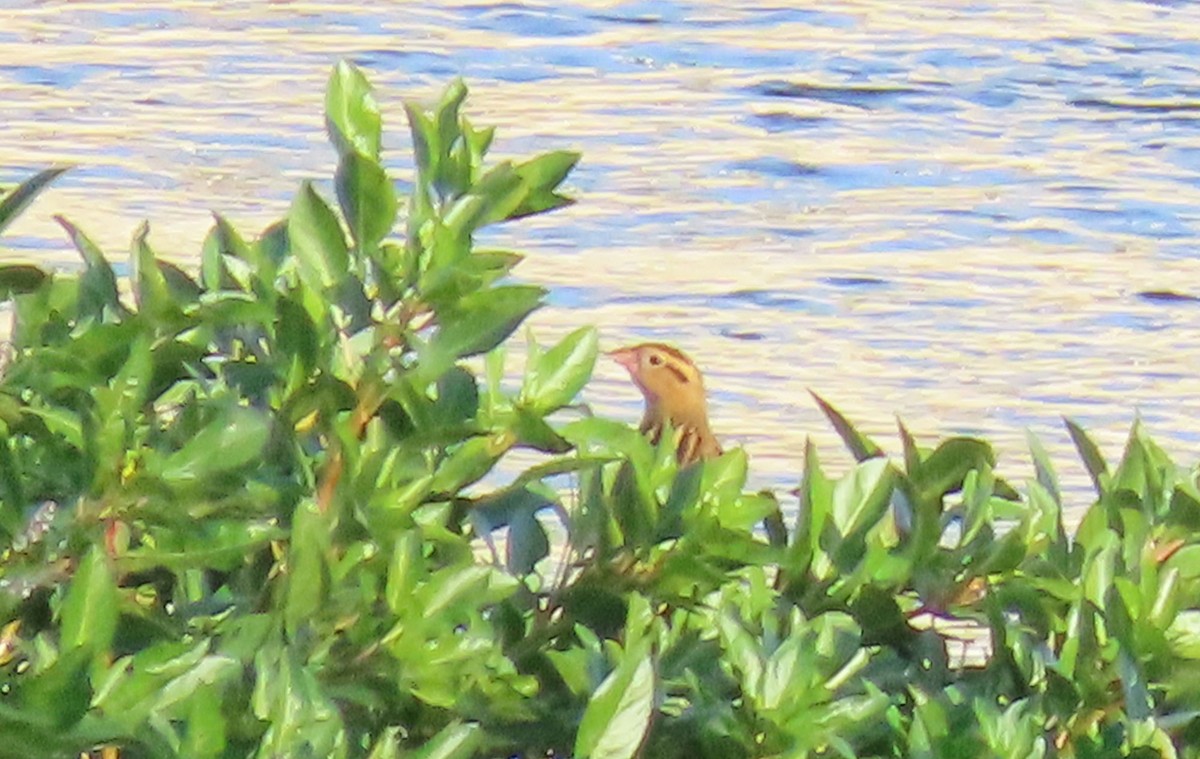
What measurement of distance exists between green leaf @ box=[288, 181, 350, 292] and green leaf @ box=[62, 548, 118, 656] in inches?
16.1

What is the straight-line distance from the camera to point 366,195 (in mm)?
1753

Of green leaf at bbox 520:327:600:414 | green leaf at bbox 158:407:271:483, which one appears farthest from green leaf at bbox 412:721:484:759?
green leaf at bbox 520:327:600:414

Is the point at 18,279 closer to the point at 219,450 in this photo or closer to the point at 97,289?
the point at 97,289

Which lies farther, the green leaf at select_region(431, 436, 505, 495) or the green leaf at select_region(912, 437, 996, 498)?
the green leaf at select_region(912, 437, 996, 498)

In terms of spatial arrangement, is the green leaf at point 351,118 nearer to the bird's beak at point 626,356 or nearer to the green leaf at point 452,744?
the green leaf at point 452,744

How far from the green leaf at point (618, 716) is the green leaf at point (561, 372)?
0.32 meters

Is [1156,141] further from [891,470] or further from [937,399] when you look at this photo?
[891,470]

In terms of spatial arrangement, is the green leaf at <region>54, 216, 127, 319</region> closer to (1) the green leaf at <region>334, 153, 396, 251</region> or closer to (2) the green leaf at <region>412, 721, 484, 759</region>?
(1) the green leaf at <region>334, 153, 396, 251</region>

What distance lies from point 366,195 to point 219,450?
24 cm

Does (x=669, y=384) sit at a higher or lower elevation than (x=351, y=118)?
lower

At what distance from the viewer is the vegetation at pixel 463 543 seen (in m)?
1.59

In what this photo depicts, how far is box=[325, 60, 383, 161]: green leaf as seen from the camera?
5.96 ft

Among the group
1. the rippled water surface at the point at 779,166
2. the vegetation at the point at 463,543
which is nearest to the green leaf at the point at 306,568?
the vegetation at the point at 463,543

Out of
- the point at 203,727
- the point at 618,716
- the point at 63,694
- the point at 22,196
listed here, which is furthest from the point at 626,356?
the point at 63,694
